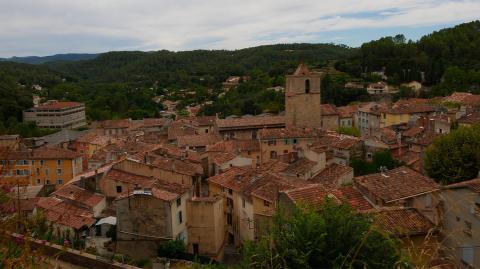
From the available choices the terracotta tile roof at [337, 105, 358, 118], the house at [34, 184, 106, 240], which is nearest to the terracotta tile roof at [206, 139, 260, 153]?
the house at [34, 184, 106, 240]

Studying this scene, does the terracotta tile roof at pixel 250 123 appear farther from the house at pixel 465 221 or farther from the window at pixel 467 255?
the window at pixel 467 255

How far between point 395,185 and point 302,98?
92.4 ft

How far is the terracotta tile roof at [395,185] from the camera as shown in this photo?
16156mm

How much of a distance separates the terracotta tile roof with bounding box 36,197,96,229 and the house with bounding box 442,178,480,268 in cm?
1271

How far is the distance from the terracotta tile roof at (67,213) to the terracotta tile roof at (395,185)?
10326mm

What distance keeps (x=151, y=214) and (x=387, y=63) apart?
73.3 metres

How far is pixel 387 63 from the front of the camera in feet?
278

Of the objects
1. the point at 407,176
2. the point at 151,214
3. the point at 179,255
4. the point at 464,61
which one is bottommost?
the point at 179,255

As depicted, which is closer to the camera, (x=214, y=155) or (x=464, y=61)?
(x=214, y=155)

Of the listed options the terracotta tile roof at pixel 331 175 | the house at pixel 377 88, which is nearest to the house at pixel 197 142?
the terracotta tile roof at pixel 331 175

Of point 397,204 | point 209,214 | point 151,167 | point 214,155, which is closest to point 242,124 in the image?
point 214,155

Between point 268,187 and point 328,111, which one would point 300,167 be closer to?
point 268,187

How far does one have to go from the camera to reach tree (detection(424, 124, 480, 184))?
75.8 ft

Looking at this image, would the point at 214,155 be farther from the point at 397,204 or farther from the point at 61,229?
the point at 397,204
